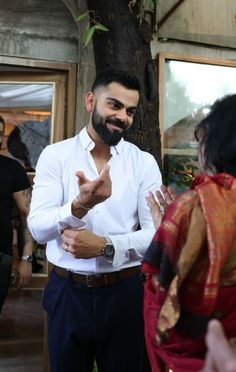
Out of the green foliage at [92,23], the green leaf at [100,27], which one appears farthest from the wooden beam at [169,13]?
the green leaf at [100,27]

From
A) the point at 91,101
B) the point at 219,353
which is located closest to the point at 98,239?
the point at 91,101

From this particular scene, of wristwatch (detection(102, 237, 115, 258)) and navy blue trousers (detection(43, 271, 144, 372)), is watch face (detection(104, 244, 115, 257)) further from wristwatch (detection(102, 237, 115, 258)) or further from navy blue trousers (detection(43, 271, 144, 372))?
navy blue trousers (detection(43, 271, 144, 372))

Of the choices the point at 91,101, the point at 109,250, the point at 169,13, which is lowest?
the point at 109,250

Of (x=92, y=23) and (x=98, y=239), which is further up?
(x=92, y=23)

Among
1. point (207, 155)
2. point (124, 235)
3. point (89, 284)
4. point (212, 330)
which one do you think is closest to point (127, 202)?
point (124, 235)

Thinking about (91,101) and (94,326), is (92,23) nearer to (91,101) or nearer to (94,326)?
(91,101)

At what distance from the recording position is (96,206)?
2.35 meters

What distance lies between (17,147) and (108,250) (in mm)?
2257

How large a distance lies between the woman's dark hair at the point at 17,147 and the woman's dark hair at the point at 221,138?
279cm

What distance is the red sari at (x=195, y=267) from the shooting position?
1.30 metres

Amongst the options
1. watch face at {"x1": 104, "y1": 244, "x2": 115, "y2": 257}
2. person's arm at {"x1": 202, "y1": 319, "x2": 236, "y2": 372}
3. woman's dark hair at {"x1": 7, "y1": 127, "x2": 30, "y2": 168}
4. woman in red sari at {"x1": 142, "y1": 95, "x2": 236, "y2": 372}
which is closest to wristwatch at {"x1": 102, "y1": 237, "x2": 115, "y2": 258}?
watch face at {"x1": 104, "y1": 244, "x2": 115, "y2": 257}

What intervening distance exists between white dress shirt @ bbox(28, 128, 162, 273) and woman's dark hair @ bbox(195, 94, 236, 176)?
819 mm

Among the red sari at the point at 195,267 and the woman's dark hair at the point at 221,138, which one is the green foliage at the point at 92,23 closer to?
the woman's dark hair at the point at 221,138

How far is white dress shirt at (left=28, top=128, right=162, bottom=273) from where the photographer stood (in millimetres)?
2236
